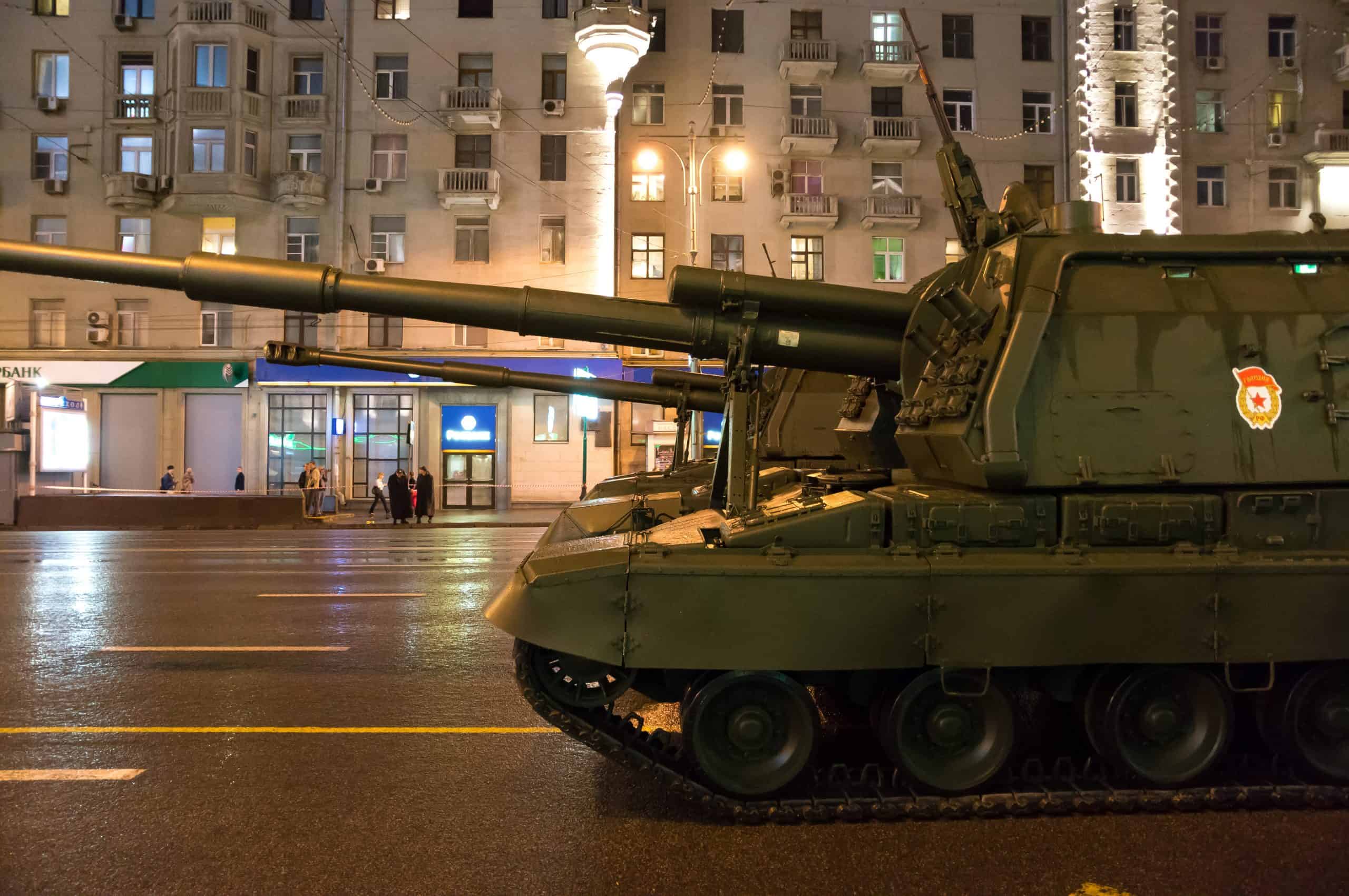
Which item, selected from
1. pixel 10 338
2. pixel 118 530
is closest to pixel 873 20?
pixel 118 530

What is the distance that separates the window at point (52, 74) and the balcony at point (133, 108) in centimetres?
181

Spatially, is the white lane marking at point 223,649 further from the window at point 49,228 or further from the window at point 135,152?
the window at point 49,228

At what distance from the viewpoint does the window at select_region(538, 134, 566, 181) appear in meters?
31.2

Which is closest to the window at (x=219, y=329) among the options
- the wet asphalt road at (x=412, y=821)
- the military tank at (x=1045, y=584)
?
the wet asphalt road at (x=412, y=821)

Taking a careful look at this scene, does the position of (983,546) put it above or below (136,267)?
below

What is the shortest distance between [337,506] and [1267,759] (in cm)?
2767

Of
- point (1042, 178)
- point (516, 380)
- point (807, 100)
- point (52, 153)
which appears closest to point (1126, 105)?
point (1042, 178)

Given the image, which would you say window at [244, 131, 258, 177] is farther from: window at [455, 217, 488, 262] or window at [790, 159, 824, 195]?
window at [790, 159, 824, 195]

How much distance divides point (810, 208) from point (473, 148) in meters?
10.6

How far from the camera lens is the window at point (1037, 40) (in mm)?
32094

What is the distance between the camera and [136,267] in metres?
6.40

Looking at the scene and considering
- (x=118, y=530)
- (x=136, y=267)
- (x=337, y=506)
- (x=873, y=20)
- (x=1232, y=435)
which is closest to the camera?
(x=1232, y=435)

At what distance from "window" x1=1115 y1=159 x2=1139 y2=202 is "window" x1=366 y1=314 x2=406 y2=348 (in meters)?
22.2

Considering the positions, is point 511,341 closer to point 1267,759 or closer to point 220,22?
point 220,22
